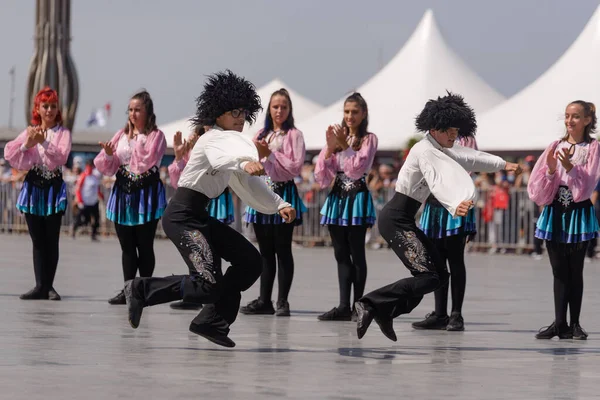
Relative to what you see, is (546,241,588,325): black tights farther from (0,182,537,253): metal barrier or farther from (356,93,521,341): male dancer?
(0,182,537,253): metal barrier

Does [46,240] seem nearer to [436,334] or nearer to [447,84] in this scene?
[436,334]

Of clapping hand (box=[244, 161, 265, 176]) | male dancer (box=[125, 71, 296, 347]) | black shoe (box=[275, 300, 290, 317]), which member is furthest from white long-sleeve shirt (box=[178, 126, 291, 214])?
black shoe (box=[275, 300, 290, 317])

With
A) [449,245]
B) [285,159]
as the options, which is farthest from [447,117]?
[285,159]

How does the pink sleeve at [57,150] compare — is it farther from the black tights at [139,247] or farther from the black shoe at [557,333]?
the black shoe at [557,333]

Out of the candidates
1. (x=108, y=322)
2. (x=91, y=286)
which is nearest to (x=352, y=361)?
(x=108, y=322)

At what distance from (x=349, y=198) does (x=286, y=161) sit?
2.01 feet

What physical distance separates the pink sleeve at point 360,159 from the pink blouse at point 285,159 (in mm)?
398

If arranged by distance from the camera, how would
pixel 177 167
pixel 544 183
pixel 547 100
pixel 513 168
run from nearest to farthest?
pixel 513 168 < pixel 544 183 < pixel 177 167 < pixel 547 100

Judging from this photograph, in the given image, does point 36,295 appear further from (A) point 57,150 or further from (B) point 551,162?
(B) point 551,162

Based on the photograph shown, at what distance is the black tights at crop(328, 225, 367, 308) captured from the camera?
1192 centimetres

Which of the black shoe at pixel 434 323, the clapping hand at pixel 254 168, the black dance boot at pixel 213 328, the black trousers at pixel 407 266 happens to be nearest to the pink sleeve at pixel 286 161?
the black shoe at pixel 434 323

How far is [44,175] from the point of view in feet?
42.5

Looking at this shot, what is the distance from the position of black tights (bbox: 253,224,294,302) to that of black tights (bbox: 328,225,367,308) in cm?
43

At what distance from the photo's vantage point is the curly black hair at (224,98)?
965cm
